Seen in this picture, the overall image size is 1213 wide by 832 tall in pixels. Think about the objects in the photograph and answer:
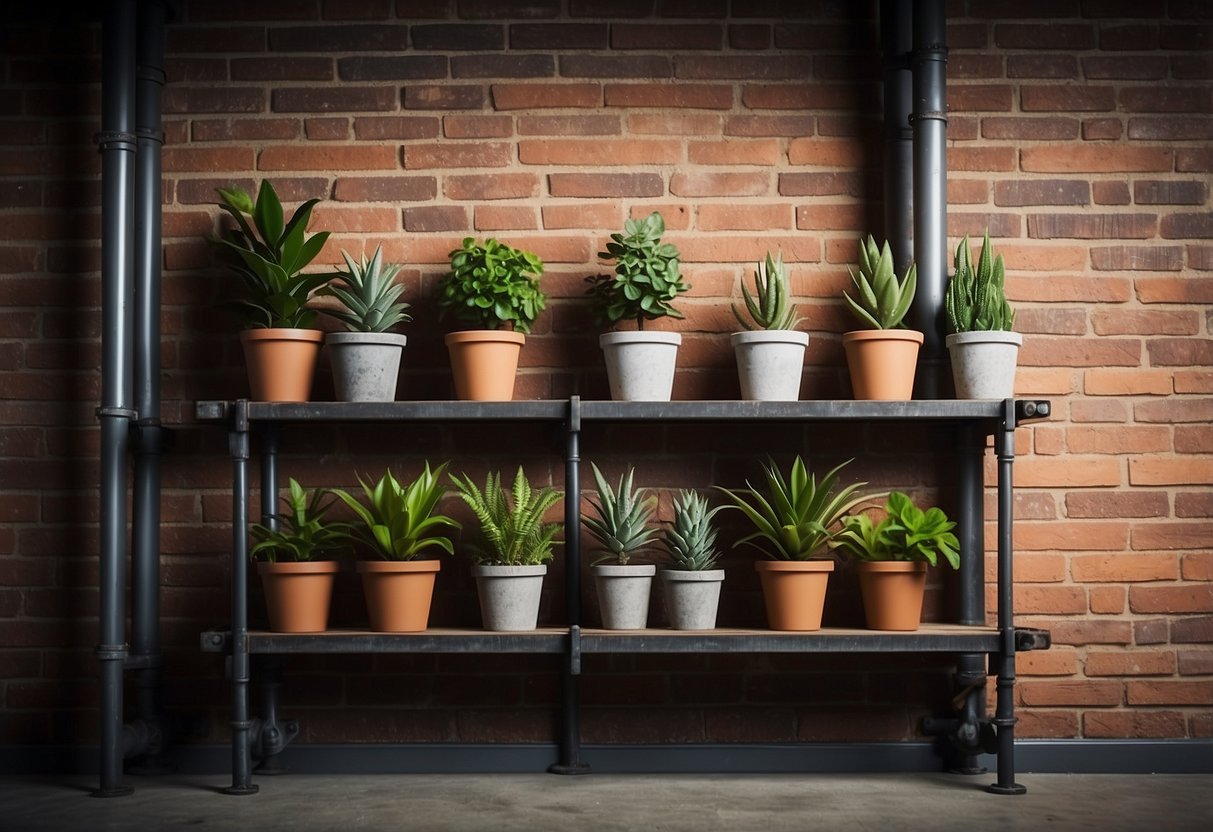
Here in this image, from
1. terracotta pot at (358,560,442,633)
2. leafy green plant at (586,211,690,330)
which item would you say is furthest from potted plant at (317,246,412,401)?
leafy green plant at (586,211,690,330)

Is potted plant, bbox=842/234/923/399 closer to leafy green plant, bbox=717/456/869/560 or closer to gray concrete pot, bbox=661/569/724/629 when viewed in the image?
leafy green plant, bbox=717/456/869/560

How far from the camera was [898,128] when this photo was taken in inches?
119

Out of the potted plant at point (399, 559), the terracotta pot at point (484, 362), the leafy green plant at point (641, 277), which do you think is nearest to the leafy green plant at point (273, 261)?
the terracotta pot at point (484, 362)

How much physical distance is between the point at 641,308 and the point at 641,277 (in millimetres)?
79

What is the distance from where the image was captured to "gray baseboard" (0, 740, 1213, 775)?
116 inches

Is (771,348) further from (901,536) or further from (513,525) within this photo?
(513,525)

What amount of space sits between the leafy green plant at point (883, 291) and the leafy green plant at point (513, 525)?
0.95 metres

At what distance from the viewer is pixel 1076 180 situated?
3.06 metres

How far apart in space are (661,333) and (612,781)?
1.16 metres

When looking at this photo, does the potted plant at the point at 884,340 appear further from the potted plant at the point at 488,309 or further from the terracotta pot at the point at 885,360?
the potted plant at the point at 488,309

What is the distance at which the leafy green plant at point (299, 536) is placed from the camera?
275cm

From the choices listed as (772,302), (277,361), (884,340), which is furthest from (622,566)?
(277,361)

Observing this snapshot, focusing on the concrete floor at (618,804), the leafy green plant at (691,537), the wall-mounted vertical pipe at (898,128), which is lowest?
the concrete floor at (618,804)

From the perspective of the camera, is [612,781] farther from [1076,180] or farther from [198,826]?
[1076,180]
